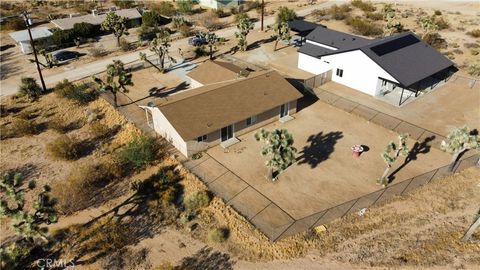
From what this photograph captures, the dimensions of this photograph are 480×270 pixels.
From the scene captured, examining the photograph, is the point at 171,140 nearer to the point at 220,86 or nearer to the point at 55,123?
the point at 220,86

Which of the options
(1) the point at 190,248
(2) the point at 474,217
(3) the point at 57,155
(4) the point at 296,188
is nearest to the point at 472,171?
(2) the point at 474,217

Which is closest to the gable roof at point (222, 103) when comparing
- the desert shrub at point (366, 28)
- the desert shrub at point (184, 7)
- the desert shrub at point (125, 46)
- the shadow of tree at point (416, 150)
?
the shadow of tree at point (416, 150)

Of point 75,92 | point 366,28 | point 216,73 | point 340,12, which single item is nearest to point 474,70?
point 366,28

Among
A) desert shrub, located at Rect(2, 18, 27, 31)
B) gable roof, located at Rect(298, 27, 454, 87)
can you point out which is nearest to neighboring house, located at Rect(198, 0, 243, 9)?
desert shrub, located at Rect(2, 18, 27, 31)

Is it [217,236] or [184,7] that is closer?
[217,236]

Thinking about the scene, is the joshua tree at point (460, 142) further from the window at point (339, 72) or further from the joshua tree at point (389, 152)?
the window at point (339, 72)

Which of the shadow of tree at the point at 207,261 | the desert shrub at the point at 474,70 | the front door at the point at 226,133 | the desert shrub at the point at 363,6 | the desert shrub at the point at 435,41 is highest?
the desert shrub at the point at 363,6

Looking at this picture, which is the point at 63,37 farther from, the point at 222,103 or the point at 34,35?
the point at 222,103
